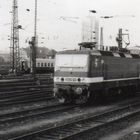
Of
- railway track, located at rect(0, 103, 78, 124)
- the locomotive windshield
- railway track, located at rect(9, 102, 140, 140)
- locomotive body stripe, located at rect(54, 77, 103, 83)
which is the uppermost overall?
the locomotive windshield

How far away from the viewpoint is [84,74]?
789 inches

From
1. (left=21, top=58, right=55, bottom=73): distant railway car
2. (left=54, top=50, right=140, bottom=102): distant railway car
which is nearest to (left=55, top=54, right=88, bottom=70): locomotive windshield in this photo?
(left=54, top=50, right=140, bottom=102): distant railway car

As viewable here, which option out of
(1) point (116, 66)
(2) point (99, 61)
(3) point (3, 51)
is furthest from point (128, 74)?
(3) point (3, 51)

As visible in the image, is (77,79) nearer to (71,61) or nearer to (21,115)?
(71,61)

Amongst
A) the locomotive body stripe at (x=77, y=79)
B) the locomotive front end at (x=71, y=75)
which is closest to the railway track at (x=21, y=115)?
the locomotive front end at (x=71, y=75)

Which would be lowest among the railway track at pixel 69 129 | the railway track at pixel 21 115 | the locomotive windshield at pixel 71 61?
the railway track at pixel 69 129

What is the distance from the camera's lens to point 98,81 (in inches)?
822

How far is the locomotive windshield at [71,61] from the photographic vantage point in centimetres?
2020

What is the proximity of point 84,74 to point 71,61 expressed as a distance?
1.07m

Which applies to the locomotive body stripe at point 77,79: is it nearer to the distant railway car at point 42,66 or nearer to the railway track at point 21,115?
the railway track at point 21,115

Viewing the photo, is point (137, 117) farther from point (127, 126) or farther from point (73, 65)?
point (73, 65)

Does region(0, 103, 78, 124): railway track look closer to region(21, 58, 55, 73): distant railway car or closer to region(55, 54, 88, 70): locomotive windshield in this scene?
region(55, 54, 88, 70): locomotive windshield

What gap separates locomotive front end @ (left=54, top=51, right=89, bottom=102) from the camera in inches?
790

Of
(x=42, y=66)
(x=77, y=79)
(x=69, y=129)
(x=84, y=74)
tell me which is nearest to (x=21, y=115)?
(x=69, y=129)
